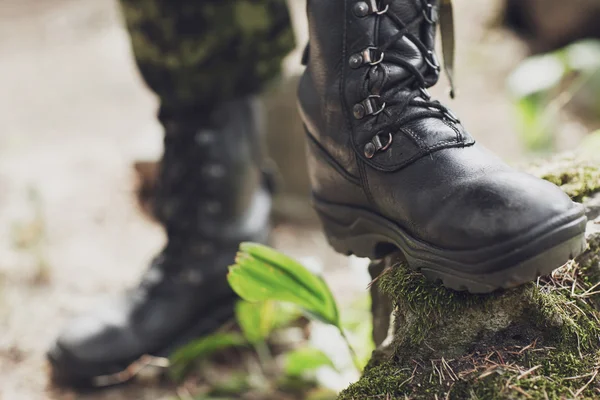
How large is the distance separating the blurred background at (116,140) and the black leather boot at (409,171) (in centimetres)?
62

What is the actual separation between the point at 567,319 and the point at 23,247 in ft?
6.72

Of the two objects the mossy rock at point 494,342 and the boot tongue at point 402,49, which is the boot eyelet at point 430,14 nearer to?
the boot tongue at point 402,49

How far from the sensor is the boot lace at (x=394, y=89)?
108cm

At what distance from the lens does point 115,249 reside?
2756mm

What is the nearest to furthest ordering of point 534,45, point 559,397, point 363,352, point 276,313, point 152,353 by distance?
point 559,397
point 363,352
point 152,353
point 276,313
point 534,45

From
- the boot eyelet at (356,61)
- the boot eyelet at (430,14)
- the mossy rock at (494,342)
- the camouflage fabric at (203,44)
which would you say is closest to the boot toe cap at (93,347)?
the camouflage fabric at (203,44)

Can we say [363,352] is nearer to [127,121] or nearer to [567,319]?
[567,319]

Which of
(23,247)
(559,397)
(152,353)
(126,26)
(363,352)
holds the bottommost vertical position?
(363,352)

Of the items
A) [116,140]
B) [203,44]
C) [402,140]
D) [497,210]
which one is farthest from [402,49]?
[116,140]

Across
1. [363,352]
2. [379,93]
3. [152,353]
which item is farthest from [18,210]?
[379,93]

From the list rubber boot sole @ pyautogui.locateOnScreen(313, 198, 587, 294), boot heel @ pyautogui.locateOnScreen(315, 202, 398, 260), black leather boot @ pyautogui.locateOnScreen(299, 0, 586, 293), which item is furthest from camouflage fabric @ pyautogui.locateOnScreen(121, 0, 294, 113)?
rubber boot sole @ pyautogui.locateOnScreen(313, 198, 587, 294)

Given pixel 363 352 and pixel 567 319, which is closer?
pixel 567 319

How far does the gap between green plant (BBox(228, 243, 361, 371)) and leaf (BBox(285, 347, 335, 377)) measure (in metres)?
0.29

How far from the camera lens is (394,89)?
3.60 feet
